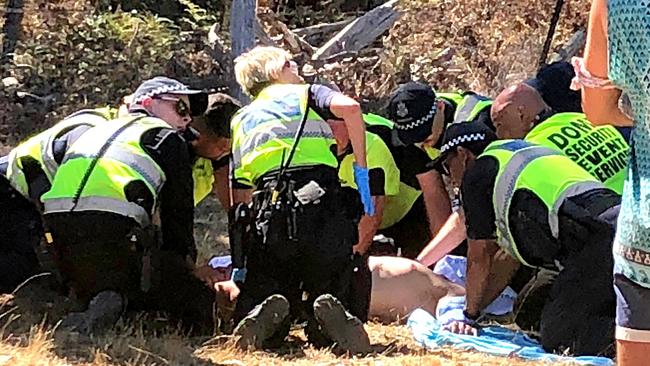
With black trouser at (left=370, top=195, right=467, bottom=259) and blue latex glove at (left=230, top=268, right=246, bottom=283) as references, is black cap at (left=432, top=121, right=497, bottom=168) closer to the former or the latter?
black trouser at (left=370, top=195, right=467, bottom=259)

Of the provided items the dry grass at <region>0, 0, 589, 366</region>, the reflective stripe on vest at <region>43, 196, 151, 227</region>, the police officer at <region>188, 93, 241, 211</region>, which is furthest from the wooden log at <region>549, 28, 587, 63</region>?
the reflective stripe on vest at <region>43, 196, 151, 227</region>

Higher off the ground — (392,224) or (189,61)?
(189,61)

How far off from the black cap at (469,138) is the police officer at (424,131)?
0.42m

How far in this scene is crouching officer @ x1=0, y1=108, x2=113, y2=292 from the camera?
17.1 feet

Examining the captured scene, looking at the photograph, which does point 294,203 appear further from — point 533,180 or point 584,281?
point 584,281

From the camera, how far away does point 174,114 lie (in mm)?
5289

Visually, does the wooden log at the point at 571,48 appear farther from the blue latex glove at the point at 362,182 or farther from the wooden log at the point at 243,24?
the blue latex glove at the point at 362,182

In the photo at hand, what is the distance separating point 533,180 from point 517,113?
0.79m

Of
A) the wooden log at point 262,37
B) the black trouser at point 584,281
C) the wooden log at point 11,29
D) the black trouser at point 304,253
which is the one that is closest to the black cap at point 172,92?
the black trouser at point 304,253

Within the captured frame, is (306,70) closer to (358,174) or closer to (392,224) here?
(392,224)

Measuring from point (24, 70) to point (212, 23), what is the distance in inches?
107

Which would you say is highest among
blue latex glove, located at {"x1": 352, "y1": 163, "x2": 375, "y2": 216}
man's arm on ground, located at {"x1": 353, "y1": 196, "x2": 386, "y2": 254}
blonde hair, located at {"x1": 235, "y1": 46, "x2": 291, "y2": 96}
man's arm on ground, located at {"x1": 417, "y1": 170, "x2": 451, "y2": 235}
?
blonde hair, located at {"x1": 235, "y1": 46, "x2": 291, "y2": 96}

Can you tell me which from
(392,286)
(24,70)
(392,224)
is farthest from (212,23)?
(392,286)

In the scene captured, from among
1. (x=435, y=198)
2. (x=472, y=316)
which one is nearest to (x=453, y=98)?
(x=435, y=198)
